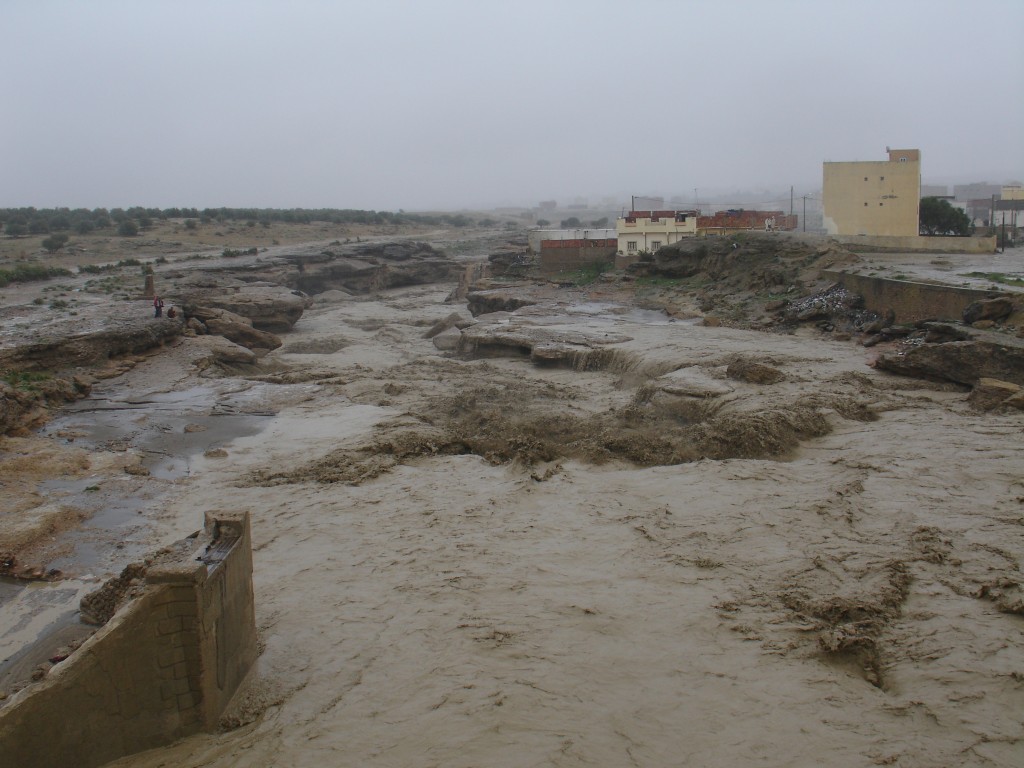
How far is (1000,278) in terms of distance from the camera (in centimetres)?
1552

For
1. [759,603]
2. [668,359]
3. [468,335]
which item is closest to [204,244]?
[468,335]

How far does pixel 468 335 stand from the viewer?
18031 millimetres

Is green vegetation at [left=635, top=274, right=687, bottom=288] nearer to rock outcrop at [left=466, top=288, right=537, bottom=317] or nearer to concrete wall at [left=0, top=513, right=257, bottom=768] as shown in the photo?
rock outcrop at [left=466, top=288, right=537, bottom=317]

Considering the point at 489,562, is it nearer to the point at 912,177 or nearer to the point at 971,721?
the point at 971,721

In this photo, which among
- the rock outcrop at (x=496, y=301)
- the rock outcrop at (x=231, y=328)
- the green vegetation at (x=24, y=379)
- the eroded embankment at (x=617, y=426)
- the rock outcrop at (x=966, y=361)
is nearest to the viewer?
the eroded embankment at (x=617, y=426)

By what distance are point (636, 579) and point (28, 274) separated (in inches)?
1023

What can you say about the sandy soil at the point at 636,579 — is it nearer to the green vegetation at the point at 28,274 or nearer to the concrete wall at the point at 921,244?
the concrete wall at the point at 921,244

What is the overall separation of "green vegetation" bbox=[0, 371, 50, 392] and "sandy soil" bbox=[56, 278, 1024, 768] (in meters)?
3.97

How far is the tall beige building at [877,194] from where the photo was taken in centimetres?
2923

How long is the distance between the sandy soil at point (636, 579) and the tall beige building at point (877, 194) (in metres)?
20.2

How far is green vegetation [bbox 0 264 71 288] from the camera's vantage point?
24.5m

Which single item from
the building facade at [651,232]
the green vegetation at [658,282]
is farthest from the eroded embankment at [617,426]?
the building facade at [651,232]

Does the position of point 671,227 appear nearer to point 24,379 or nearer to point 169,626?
point 24,379

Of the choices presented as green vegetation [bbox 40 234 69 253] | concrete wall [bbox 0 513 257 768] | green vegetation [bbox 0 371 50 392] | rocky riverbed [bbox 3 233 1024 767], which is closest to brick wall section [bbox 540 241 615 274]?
rocky riverbed [bbox 3 233 1024 767]
